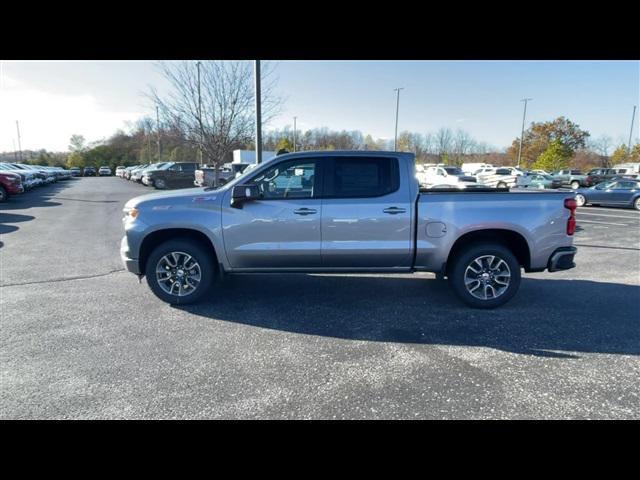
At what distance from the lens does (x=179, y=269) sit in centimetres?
461

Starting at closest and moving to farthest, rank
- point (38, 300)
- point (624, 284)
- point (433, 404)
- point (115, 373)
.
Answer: point (433, 404) → point (115, 373) → point (38, 300) → point (624, 284)

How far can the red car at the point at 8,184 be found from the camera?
51.6 ft

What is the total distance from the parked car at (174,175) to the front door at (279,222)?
22357 mm

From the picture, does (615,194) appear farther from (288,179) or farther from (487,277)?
(288,179)

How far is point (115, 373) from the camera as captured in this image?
311 cm

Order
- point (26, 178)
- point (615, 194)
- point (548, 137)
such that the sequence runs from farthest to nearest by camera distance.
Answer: point (548, 137) < point (26, 178) < point (615, 194)

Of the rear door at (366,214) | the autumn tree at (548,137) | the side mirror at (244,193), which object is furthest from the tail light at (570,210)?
the autumn tree at (548,137)

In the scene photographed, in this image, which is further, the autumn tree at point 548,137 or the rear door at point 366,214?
the autumn tree at point 548,137

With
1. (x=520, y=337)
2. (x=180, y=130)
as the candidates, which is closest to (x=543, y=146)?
(x=180, y=130)

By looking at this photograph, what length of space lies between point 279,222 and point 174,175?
23.4 m

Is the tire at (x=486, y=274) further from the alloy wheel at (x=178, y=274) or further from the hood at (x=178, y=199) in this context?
the alloy wheel at (x=178, y=274)

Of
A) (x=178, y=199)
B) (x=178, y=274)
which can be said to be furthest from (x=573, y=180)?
(x=178, y=274)
